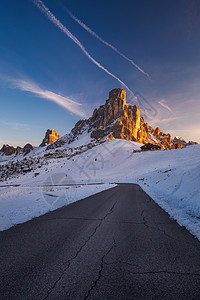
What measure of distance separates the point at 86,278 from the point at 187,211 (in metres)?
5.19

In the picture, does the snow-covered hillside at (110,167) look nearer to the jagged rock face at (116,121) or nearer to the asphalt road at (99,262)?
the asphalt road at (99,262)

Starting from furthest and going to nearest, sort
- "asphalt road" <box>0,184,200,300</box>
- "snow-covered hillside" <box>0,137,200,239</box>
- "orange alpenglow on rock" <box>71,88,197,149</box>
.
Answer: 1. "orange alpenglow on rock" <box>71,88,197,149</box>
2. "snow-covered hillside" <box>0,137,200,239</box>
3. "asphalt road" <box>0,184,200,300</box>

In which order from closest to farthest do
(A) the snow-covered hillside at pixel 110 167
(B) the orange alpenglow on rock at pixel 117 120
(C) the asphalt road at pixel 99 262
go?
(C) the asphalt road at pixel 99 262 → (A) the snow-covered hillside at pixel 110 167 → (B) the orange alpenglow on rock at pixel 117 120

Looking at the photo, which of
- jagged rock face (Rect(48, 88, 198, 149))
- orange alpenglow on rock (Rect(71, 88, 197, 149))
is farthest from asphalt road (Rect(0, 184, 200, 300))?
jagged rock face (Rect(48, 88, 198, 149))

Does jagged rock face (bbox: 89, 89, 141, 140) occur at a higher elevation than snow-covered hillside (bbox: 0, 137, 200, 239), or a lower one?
higher

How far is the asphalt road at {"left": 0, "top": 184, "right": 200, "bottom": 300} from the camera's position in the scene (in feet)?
5.83

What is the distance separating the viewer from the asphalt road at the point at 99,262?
1778 mm

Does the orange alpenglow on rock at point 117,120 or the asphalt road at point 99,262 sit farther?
the orange alpenglow on rock at point 117,120

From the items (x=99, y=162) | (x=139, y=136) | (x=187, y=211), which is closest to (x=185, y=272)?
(x=187, y=211)

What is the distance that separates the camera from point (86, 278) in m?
2.02

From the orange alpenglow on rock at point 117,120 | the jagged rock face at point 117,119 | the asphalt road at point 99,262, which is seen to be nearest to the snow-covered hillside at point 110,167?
the asphalt road at point 99,262

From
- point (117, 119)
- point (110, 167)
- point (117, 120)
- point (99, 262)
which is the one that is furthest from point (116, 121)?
point (99, 262)

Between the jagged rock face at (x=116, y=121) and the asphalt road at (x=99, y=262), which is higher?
the jagged rock face at (x=116, y=121)

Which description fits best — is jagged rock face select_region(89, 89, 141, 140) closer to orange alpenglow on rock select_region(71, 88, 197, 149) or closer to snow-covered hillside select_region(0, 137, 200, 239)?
orange alpenglow on rock select_region(71, 88, 197, 149)
